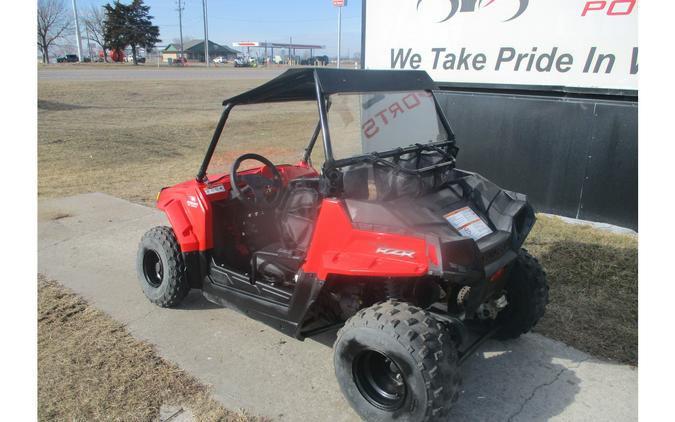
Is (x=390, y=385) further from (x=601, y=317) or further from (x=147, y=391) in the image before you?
(x=601, y=317)

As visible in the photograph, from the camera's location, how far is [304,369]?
2.99m

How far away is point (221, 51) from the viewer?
8444cm

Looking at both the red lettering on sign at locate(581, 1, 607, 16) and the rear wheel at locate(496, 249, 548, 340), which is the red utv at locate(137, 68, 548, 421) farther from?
the red lettering on sign at locate(581, 1, 607, 16)

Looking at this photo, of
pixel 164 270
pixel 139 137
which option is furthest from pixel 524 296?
pixel 139 137

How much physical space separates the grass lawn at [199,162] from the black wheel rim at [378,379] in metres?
1.42

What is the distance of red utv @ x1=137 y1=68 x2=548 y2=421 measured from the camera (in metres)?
2.30

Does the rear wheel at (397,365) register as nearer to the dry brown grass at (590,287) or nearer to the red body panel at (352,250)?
the red body panel at (352,250)

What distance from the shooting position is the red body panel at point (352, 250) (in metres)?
2.29

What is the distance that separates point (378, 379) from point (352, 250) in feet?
2.26

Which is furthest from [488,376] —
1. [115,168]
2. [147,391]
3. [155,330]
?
[115,168]

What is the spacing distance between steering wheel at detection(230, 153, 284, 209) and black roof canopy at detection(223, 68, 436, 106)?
1.52 ft

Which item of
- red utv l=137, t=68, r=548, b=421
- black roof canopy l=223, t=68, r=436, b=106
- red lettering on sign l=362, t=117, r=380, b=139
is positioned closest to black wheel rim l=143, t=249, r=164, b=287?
red utv l=137, t=68, r=548, b=421

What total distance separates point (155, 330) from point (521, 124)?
15.2 ft

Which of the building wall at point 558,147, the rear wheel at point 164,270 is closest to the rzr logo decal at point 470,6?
the building wall at point 558,147
